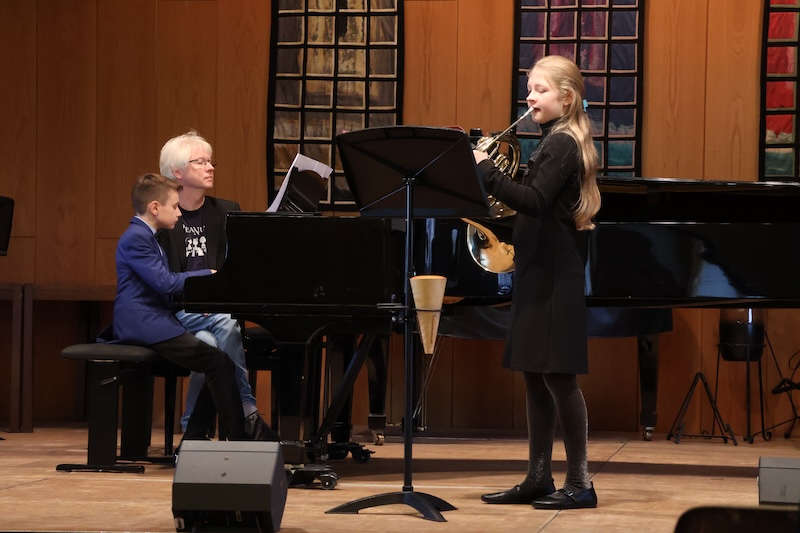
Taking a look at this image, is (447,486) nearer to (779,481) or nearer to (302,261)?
(302,261)

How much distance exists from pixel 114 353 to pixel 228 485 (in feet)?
5.53

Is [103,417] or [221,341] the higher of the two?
[221,341]

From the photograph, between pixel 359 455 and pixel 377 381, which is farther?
pixel 377 381

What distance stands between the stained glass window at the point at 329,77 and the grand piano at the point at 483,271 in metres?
1.39

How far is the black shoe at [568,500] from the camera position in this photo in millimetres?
3645

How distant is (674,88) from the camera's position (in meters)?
6.40

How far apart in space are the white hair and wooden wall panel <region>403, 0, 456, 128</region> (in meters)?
1.89

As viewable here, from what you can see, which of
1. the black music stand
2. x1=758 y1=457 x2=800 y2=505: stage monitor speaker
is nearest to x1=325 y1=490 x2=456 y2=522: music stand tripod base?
the black music stand

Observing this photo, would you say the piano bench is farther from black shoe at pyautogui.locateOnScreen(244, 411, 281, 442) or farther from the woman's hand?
the woman's hand

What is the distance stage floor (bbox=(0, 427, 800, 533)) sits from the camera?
11.0 ft

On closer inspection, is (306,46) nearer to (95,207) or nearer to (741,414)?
(95,207)

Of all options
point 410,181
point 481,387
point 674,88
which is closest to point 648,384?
point 481,387

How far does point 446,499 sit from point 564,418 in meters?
0.50

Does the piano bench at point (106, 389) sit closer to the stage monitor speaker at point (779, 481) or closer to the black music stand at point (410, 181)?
the black music stand at point (410, 181)
